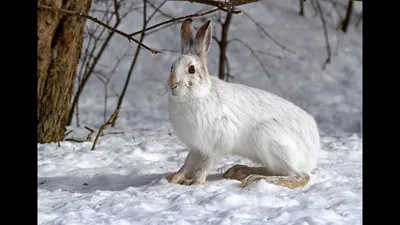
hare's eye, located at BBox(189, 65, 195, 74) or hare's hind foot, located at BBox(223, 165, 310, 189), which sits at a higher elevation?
hare's eye, located at BBox(189, 65, 195, 74)

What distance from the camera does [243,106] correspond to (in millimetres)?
3844

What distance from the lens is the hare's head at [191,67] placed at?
11.8 ft

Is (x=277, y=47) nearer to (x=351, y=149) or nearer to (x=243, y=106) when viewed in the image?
(x=351, y=149)

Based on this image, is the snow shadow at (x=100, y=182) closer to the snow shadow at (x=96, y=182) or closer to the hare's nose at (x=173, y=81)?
the snow shadow at (x=96, y=182)

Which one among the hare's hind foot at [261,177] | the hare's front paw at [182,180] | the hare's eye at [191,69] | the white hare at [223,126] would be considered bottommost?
the hare's front paw at [182,180]

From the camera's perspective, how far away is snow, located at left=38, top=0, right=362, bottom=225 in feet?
10.6

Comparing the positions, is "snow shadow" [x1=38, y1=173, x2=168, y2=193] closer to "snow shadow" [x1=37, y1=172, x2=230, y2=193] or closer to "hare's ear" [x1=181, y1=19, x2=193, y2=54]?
"snow shadow" [x1=37, y1=172, x2=230, y2=193]

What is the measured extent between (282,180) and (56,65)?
2329 mm

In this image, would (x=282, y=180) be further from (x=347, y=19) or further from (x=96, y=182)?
(x=347, y=19)

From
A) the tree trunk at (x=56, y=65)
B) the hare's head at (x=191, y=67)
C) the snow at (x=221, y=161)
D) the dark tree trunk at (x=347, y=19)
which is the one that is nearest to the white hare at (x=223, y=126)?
the hare's head at (x=191, y=67)

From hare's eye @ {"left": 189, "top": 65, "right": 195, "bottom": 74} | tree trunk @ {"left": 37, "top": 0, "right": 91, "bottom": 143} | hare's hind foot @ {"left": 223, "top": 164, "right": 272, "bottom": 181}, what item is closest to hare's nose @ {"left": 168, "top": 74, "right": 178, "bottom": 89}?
hare's eye @ {"left": 189, "top": 65, "right": 195, "bottom": 74}

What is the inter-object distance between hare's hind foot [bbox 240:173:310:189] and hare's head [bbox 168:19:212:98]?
516mm

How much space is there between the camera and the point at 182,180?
3859mm
